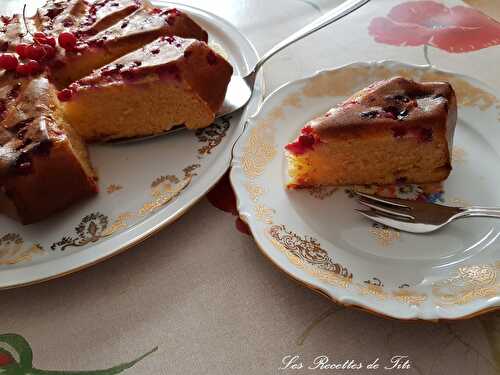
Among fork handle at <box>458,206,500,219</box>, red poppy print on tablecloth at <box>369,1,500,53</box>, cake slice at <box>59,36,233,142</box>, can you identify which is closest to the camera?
fork handle at <box>458,206,500,219</box>

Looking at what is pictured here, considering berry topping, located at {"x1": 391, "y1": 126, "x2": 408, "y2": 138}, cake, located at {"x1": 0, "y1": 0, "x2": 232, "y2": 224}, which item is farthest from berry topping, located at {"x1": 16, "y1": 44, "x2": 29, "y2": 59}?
berry topping, located at {"x1": 391, "y1": 126, "x2": 408, "y2": 138}

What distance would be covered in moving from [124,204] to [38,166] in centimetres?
30

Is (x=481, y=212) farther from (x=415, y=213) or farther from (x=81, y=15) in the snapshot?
(x=81, y=15)

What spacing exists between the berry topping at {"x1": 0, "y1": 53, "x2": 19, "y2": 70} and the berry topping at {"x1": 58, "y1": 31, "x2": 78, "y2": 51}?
209 mm

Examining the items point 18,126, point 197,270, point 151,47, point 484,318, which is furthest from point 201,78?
point 484,318

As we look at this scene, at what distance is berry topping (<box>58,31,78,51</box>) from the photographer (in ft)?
6.64

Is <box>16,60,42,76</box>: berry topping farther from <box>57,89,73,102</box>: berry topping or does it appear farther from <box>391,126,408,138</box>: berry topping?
<box>391,126,408,138</box>: berry topping

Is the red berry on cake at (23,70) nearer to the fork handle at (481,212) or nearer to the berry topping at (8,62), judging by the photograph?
the berry topping at (8,62)

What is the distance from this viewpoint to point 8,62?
1915 mm

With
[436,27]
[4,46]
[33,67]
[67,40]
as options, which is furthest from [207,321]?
[436,27]

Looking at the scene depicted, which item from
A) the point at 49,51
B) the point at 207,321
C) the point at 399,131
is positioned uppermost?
the point at 399,131

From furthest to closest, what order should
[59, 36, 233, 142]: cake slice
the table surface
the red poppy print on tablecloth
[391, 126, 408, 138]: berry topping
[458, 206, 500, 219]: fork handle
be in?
1. the red poppy print on tablecloth
2. [59, 36, 233, 142]: cake slice
3. [391, 126, 408, 138]: berry topping
4. [458, 206, 500, 219]: fork handle
5. the table surface

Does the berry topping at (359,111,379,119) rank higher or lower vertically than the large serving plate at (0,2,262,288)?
higher

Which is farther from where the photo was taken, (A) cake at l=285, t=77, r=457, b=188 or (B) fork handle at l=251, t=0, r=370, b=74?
(B) fork handle at l=251, t=0, r=370, b=74
